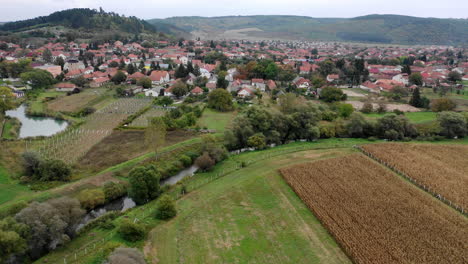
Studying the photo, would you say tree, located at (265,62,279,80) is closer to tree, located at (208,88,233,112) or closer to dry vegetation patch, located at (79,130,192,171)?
tree, located at (208,88,233,112)

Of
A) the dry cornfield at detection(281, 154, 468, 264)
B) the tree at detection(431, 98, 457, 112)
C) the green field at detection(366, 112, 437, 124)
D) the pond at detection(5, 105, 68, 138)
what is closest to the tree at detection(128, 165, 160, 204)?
the dry cornfield at detection(281, 154, 468, 264)

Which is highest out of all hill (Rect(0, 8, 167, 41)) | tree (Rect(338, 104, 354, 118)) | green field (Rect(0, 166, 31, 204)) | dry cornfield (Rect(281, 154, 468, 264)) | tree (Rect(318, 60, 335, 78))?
hill (Rect(0, 8, 167, 41))

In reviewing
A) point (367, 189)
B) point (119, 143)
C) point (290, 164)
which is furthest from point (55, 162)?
point (367, 189)

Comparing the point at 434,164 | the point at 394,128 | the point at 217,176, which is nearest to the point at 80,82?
the point at 217,176

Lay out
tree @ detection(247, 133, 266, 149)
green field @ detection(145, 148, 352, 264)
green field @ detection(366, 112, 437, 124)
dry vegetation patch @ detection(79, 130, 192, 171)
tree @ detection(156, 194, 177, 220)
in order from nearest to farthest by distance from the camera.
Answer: green field @ detection(145, 148, 352, 264), tree @ detection(156, 194, 177, 220), dry vegetation patch @ detection(79, 130, 192, 171), tree @ detection(247, 133, 266, 149), green field @ detection(366, 112, 437, 124)

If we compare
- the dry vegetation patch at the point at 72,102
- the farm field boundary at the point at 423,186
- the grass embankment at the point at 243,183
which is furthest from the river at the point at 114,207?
the dry vegetation patch at the point at 72,102

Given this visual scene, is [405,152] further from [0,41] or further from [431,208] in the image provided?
[0,41]
